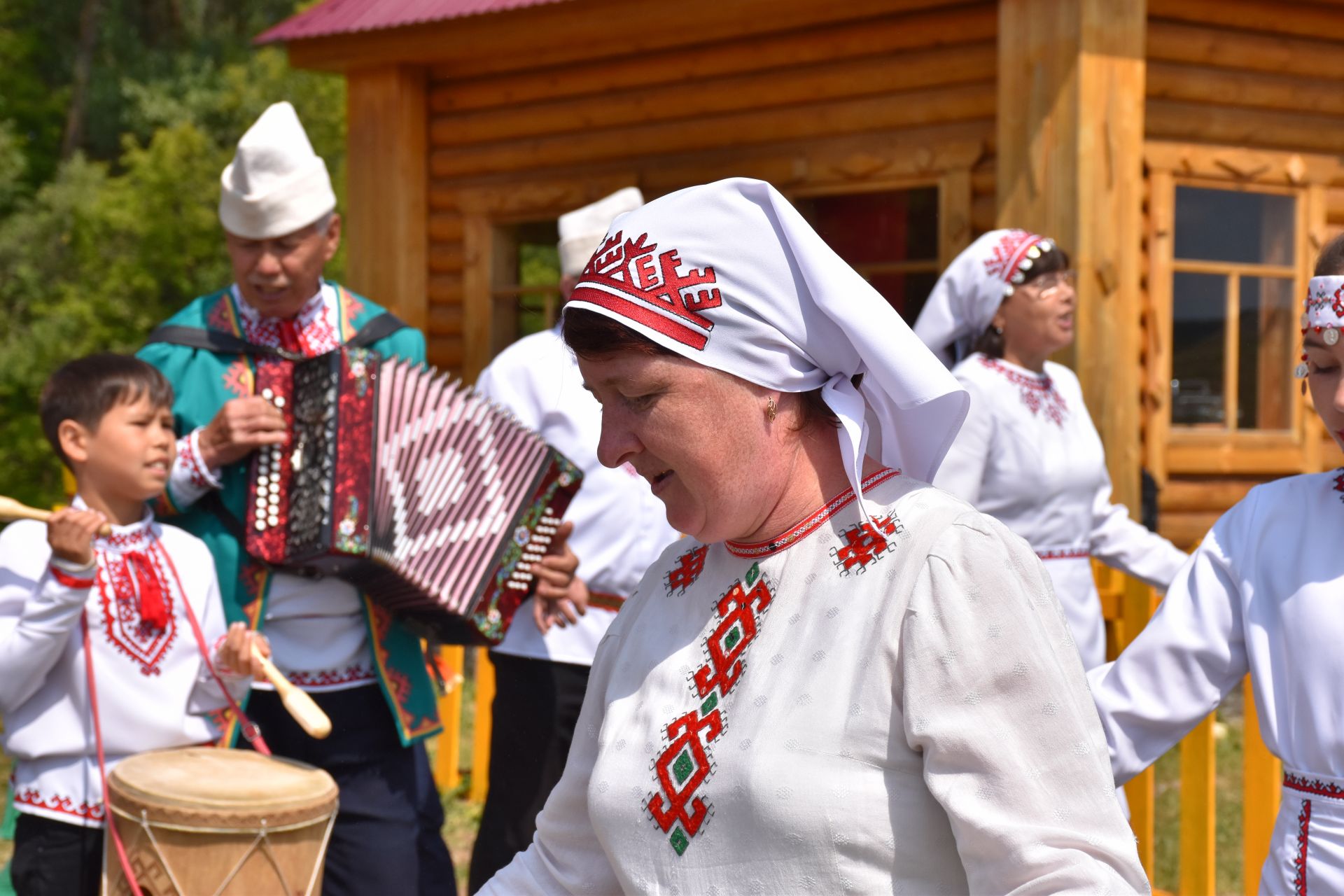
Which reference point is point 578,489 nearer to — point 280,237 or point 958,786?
point 280,237

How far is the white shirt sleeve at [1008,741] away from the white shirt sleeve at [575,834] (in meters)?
0.56

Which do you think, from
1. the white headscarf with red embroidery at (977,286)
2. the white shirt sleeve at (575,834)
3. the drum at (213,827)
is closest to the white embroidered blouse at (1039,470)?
the white headscarf with red embroidery at (977,286)

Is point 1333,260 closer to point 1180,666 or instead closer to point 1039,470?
point 1180,666

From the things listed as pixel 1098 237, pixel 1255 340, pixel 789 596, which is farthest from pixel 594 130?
pixel 789 596

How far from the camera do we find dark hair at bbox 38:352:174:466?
140 inches

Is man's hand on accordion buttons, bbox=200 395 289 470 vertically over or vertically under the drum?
over

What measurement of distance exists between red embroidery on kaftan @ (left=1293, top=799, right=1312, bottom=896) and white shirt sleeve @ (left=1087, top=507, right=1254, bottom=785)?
0.75 ft

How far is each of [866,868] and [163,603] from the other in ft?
7.63

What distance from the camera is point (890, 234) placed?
7.61m

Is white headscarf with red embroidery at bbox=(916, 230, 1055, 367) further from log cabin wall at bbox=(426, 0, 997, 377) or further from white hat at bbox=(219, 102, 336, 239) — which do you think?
log cabin wall at bbox=(426, 0, 997, 377)

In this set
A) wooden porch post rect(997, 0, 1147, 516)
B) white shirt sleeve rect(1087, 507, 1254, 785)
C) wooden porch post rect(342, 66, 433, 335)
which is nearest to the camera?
white shirt sleeve rect(1087, 507, 1254, 785)

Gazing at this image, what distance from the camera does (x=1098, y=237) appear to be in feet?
21.8

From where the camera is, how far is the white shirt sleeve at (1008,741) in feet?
5.24

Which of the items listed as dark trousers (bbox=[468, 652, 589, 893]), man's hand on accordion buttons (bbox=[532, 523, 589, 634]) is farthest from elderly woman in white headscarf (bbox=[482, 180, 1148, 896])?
dark trousers (bbox=[468, 652, 589, 893])
